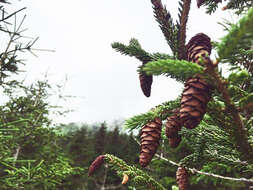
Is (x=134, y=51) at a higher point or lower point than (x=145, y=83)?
higher

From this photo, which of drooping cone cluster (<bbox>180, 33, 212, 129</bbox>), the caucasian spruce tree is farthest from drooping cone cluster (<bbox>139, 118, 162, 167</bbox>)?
drooping cone cluster (<bbox>180, 33, 212, 129</bbox>)

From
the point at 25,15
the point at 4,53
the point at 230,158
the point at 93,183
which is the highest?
the point at 25,15

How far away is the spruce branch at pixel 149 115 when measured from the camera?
815 mm

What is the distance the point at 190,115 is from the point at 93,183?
91.7 ft

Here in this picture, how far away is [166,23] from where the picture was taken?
40.3 inches

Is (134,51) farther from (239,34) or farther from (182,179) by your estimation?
(182,179)

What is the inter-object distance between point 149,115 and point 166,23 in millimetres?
533

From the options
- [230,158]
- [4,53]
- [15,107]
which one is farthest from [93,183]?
[230,158]

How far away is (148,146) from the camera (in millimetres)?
877

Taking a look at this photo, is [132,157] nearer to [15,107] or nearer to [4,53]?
[15,107]

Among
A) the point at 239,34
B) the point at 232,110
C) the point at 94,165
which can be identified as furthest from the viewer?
the point at 94,165

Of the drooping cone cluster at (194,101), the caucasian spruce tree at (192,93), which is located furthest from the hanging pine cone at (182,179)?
the drooping cone cluster at (194,101)

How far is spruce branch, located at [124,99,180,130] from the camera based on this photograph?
82 centimetres

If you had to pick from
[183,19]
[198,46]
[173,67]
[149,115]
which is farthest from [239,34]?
[183,19]
